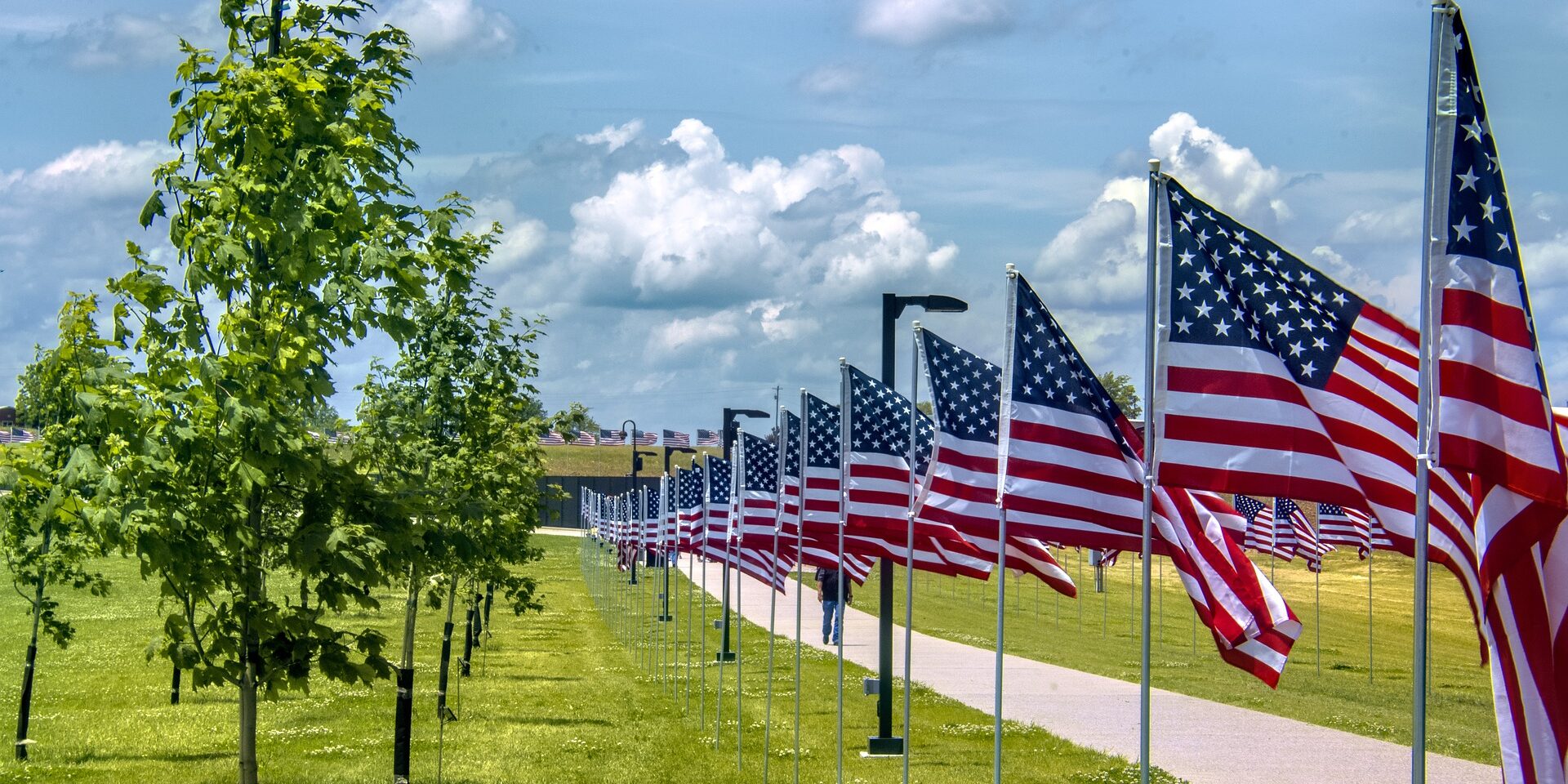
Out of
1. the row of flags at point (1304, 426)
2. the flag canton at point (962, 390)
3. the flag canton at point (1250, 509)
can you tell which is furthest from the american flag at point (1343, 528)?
the row of flags at point (1304, 426)

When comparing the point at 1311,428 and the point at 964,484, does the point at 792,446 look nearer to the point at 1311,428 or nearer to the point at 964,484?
the point at 964,484

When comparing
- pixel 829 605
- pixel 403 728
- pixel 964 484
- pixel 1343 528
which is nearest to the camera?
pixel 964 484

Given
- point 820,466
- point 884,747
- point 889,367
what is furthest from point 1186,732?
point 820,466

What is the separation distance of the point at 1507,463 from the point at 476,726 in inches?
694

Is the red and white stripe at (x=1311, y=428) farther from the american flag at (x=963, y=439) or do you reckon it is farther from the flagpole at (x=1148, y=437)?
the american flag at (x=963, y=439)

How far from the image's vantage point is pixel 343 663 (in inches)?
413

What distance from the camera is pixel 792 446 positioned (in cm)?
1891

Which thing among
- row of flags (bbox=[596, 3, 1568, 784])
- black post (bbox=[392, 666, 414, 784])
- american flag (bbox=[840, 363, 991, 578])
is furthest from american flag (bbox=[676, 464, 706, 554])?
row of flags (bbox=[596, 3, 1568, 784])

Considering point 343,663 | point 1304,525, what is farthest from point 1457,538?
point 1304,525

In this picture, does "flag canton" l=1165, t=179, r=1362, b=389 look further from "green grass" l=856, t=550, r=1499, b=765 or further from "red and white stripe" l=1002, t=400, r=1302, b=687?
"green grass" l=856, t=550, r=1499, b=765

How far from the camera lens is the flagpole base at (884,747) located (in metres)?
18.9

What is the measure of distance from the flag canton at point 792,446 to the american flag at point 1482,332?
465 inches

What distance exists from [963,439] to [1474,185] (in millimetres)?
6153

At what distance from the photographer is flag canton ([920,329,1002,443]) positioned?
1234 cm
